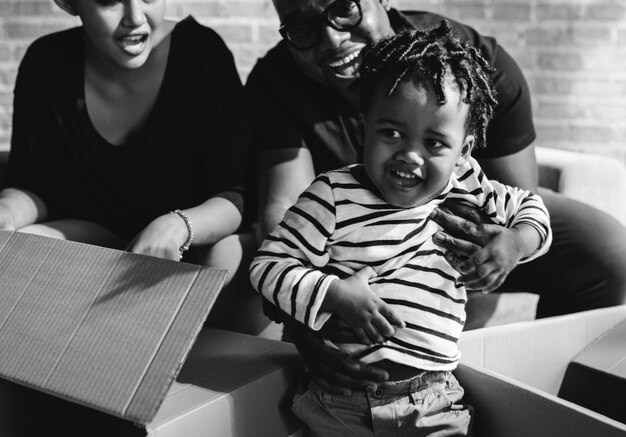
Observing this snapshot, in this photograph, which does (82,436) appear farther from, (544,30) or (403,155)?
(544,30)

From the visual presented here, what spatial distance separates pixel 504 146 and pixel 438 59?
548 millimetres

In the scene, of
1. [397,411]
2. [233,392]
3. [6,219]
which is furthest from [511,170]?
[6,219]

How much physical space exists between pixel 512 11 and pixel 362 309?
75.2 inches

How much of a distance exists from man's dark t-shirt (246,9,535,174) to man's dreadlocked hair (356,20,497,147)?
37 cm

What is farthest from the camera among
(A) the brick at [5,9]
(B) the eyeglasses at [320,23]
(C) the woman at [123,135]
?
(A) the brick at [5,9]

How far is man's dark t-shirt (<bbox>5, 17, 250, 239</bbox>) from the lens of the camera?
4.77ft

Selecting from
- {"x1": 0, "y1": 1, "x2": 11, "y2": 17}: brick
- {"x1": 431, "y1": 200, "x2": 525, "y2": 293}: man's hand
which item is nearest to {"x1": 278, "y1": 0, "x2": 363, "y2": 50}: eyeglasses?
{"x1": 431, "y1": 200, "x2": 525, "y2": 293}: man's hand

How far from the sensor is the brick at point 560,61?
2.54m

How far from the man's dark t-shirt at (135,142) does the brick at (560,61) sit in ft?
4.97

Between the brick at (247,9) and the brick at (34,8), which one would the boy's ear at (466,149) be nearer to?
the brick at (247,9)

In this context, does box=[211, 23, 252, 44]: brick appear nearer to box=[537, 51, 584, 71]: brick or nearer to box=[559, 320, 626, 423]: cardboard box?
box=[537, 51, 584, 71]: brick

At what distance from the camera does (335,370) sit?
102cm

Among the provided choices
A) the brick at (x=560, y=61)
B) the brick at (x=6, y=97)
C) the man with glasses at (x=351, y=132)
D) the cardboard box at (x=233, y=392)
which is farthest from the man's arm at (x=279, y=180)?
the brick at (x=6, y=97)

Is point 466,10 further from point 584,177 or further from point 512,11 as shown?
point 584,177
